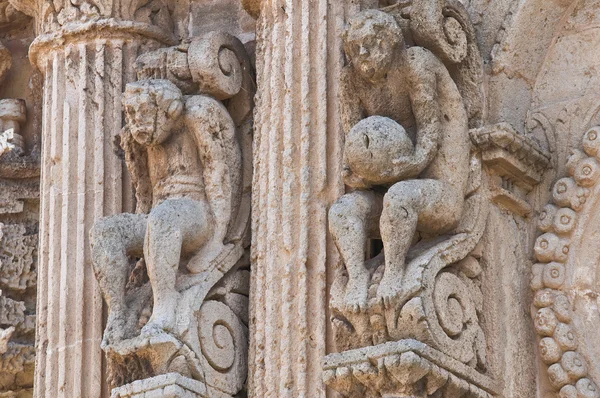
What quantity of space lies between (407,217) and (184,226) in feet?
3.69

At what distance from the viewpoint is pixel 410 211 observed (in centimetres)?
904

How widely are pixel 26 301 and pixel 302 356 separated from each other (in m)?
2.40

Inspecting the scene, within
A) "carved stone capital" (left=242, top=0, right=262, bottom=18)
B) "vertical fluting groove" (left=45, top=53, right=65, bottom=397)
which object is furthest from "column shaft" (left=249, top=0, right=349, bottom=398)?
"vertical fluting groove" (left=45, top=53, right=65, bottom=397)

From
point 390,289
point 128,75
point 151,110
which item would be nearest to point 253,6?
point 151,110

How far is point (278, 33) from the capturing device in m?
9.77

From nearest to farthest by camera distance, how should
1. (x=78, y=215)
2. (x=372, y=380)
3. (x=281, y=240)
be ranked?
(x=372, y=380), (x=281, y=240), (x=78, y=215)

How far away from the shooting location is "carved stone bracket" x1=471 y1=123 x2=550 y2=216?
931 cm

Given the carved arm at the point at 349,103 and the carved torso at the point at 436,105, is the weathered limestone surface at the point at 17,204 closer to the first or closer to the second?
the carved arm at the point at 349,103

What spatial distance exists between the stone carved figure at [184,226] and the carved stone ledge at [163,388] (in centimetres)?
8

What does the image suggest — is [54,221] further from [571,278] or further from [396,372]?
[571,278]

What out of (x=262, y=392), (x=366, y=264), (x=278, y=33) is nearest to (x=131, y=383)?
(x=262, y=392)

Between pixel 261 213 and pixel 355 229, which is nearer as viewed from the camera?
pixel 355 229

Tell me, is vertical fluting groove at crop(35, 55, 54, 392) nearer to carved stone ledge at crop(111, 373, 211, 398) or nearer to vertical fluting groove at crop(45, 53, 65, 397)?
vertical fluting groove at crop(45, 53, 65, 397)

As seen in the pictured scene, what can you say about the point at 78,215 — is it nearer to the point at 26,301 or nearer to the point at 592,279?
the point at 26,301
